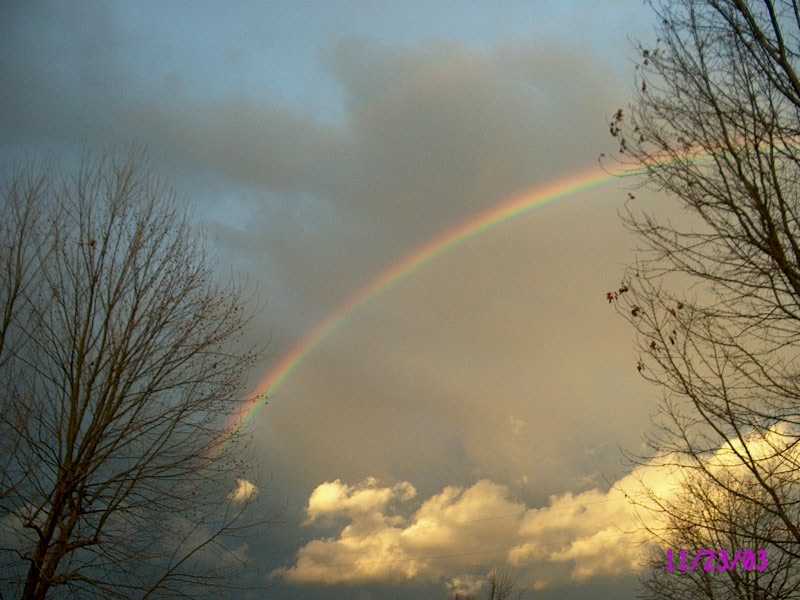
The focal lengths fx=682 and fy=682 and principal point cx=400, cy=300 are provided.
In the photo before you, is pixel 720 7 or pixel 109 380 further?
pixel 109 380

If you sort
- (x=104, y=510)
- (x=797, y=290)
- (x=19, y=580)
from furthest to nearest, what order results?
(x=104, y=510) < (x=19, y=580) < (x=797, y=290)

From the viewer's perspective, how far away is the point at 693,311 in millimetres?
5570

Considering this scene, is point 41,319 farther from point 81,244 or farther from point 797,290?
point 797,290

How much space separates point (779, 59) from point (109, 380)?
8.22m

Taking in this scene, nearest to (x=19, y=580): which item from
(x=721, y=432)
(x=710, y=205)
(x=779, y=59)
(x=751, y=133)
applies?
(x=721, y=432)

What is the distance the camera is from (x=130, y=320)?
30.0 feet

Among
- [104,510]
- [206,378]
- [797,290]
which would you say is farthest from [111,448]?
[797,290]

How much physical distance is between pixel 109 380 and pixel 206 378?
122cm

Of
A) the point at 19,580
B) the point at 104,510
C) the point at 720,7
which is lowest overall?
the point at 19,580

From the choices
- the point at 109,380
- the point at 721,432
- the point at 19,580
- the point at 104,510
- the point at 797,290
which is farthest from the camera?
the point at 109,380

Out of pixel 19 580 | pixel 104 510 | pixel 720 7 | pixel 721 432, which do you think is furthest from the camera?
pixel 104 510

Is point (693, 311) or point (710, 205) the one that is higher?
point (710, 205)

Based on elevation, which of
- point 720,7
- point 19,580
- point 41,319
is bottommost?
point 19,580

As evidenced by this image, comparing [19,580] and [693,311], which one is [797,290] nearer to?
[693,311]
